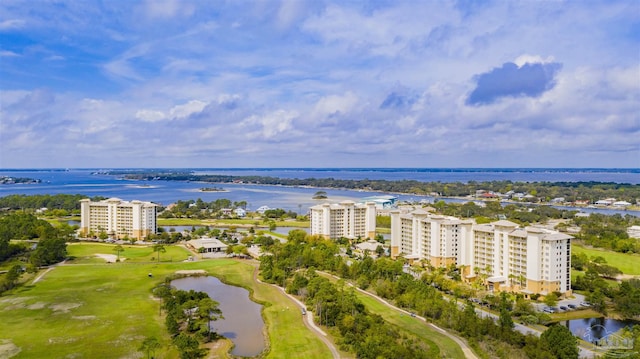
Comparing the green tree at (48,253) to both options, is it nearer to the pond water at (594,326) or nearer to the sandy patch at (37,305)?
the sandy patch at (37,305)

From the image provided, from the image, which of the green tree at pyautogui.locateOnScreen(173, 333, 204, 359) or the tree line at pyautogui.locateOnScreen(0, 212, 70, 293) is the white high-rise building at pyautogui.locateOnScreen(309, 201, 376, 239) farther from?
the green tree at pyautogui.locateOnScreen(173, 333, 204, 359)

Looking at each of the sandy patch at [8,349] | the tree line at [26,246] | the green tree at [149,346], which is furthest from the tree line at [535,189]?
the sandy patch at [8,349]

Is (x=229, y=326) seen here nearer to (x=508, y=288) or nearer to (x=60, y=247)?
(x=508, y=288)

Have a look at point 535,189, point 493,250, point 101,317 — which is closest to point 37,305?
point 101,317

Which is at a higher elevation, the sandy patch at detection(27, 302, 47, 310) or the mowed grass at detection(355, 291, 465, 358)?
the sandy patch at detection(27, 302, 47, 310)

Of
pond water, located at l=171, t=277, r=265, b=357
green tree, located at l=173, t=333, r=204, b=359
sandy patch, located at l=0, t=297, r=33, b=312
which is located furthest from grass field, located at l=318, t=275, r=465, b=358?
sandy patch, located at l=0, t=297, r=33, b=312

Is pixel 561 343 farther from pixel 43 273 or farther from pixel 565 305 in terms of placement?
pixel 43 273
